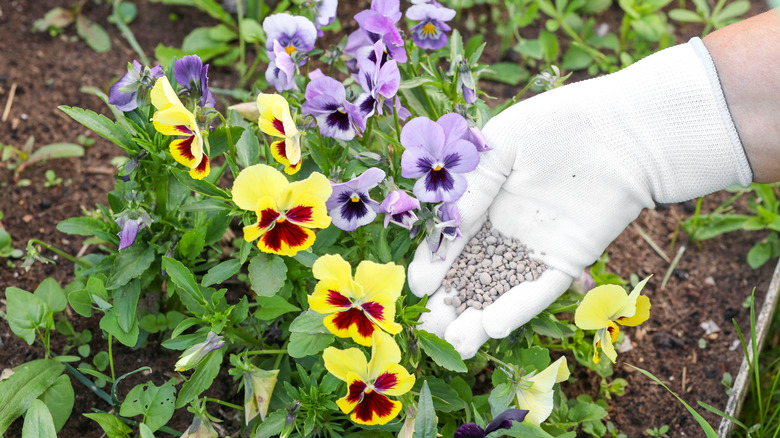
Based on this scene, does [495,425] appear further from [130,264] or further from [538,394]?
[130,264]

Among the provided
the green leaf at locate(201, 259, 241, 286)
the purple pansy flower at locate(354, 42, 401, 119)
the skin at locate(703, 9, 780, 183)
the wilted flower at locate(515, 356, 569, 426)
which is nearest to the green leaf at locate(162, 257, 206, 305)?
the green leaf at locate(201, 259, 241, 286)

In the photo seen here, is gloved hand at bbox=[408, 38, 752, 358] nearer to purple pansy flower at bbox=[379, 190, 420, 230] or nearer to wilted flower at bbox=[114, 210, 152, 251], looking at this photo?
purple pansy flower at bbox=[379, 190, 420, 230]

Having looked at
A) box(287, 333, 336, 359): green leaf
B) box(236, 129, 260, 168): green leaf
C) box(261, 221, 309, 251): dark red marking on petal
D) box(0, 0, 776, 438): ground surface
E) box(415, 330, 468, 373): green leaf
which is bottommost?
box(0, 0, 776, 438): ground surface

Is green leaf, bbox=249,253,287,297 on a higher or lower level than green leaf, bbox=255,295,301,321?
higher

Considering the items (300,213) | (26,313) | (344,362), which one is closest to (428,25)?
(300,213)

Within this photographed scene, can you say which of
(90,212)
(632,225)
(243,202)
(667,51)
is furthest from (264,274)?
(632,225)

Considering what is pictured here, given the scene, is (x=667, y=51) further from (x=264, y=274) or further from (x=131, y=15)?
(x=131, y=15)

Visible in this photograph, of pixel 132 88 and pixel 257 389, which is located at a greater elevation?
pixel 132 88

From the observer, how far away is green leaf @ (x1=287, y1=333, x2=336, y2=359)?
167cm

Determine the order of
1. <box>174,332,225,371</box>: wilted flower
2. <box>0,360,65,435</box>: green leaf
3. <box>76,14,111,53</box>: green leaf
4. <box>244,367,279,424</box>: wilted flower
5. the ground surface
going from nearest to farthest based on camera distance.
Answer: <box>174,332,225,371</box>: wilted flower < <box>244,367,279,424</box>: wilted flower < <box>0,360,65,435</box>: green leaf < the ground surface < <box>76,14,111,53</box>: green leaf

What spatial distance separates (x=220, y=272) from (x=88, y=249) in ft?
2.99

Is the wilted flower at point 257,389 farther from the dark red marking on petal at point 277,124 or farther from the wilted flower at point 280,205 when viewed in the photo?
the dark red marking on petal at point 277,124

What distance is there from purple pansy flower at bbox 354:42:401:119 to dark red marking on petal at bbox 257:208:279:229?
38 cm

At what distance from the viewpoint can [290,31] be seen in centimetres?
199
